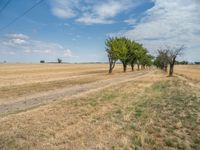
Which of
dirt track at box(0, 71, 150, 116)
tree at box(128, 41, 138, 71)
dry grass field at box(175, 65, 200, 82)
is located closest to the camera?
dirt track at box(0, 71, 150, 116)

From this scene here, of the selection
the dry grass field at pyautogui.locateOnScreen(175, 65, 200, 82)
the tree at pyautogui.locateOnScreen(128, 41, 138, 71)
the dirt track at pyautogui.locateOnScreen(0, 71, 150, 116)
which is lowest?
the dry grass field at pyautogui.locateOnScreen(175, 65, 200, 82)

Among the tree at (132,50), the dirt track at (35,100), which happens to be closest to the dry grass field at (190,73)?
the tree at (132,50)

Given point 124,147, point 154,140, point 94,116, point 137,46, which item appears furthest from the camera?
point 137,46

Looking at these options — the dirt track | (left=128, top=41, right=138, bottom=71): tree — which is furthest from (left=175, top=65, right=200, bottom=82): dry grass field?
the dirt track

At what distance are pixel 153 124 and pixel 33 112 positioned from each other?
19.1 feet

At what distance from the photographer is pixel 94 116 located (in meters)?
9.95

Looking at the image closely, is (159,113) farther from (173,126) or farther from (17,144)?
(17,144)

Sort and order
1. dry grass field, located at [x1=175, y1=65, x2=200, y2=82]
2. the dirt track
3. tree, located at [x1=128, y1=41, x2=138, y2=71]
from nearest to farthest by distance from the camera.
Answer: the dirt track
dry grass field, located at [x1=175, y1=65, x2=200, y2=82]
tree, located at [x1=128, y1=41, x2=138, y2=71]

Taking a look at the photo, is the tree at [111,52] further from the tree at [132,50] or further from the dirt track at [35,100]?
the dirt track at [35,100]

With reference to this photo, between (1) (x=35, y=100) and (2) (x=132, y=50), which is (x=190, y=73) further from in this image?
(1) (x=35, y=100)

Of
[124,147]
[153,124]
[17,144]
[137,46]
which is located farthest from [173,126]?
[137,46]

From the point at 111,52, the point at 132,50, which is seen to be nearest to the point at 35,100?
the point at 111,52

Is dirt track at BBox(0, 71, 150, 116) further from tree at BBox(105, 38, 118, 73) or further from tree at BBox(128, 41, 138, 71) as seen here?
tree at BBox(128, 41, 138, 71)

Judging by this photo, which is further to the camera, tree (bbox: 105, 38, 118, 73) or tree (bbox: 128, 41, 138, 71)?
tree (bbox: 128, 41, 138, 71)
